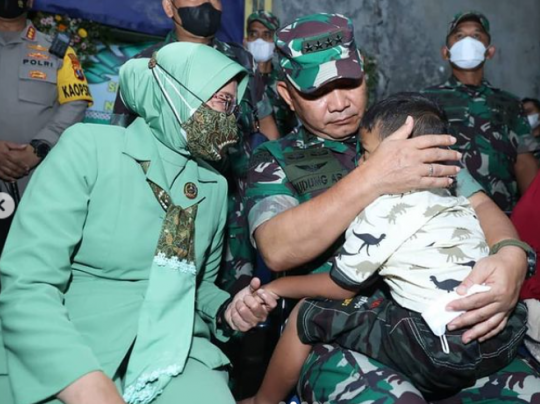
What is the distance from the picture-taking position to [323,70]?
A: 2.20 m

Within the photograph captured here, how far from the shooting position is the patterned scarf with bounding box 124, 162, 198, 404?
1785 millimetres

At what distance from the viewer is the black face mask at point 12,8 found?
380 cm

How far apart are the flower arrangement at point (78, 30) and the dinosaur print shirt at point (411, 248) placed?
386 centimetres

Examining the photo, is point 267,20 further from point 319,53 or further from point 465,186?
point 465,186

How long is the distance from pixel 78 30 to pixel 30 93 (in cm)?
137

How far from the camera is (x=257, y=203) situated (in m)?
2.12

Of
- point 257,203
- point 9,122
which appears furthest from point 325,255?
point 9,122

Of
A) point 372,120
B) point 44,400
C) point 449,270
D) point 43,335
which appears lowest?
point 44,400

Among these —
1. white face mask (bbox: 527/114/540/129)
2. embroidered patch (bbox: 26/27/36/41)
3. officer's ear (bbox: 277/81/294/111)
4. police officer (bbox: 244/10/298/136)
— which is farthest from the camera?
white face mask (bbox: 527/114/540/129)

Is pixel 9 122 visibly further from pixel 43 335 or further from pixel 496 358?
pixel 496 358

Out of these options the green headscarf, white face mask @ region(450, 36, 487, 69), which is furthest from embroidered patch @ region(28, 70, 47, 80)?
white face mask @ region(450, 36, 487, 69)

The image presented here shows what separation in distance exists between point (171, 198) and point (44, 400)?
704 mm

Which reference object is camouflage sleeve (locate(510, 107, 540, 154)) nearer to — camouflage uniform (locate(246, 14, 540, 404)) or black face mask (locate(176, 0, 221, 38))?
black face mask (locate(176, 0, 221, 38))

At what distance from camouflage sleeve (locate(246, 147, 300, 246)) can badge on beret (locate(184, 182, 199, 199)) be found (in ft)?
0.62
